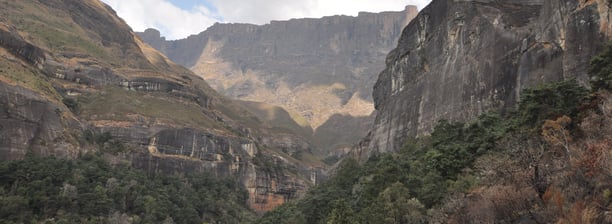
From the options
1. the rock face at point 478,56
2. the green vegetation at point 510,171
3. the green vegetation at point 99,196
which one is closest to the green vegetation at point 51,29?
the green vegetation at point 99,196

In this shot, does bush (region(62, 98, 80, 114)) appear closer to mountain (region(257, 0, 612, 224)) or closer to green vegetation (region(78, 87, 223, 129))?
green vegetation (region(78, 87, 223, 129))

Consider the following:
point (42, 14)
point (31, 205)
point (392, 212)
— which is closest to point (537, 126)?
point (392, 212)

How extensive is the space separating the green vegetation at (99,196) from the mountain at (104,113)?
473 centimetres

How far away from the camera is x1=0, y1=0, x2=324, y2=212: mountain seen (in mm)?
74125

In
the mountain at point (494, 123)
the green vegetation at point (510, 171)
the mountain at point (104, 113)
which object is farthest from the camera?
the mountain at point (104, 113)

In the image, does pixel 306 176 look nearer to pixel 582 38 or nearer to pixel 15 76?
pixel 15 76

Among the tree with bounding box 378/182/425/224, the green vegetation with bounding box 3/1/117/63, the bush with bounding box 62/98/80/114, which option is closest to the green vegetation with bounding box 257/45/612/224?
the tree with bounding box 378/182/425/224

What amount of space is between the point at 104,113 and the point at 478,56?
70812mm

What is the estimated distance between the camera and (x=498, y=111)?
52188 mm

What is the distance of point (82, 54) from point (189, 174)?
141 ft

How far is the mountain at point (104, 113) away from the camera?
7412cm

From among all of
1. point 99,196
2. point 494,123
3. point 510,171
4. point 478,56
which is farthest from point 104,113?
point 510,171

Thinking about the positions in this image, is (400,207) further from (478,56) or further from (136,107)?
(136,107)

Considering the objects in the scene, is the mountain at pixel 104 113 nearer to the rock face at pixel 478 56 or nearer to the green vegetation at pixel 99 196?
the green vegetation at pixel 99 196
